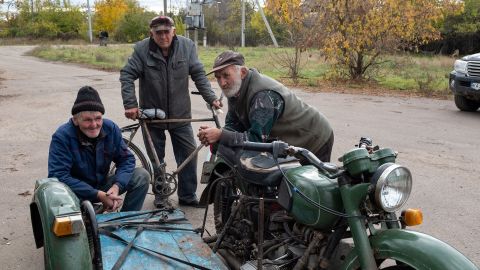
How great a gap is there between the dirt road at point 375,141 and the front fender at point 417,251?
2062 mm

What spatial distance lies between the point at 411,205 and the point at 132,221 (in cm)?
299

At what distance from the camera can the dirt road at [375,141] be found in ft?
15.8

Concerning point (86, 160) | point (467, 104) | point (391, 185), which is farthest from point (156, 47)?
point (467, 104)

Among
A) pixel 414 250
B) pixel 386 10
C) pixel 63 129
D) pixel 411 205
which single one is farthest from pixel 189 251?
pixel 386 10

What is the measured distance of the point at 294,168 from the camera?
2.97 metres

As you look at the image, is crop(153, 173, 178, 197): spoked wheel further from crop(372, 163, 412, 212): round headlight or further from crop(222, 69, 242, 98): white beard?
crop(372, 163, 412, 212): round headlight

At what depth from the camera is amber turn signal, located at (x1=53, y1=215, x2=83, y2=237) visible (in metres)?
2.80

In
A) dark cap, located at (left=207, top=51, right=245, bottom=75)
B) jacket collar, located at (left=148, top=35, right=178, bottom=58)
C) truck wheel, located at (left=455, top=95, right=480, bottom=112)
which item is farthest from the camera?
truck wheel, located at (left=455, top=95, right=480, bottom=112)

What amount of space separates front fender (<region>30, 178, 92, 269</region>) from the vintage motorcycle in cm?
96

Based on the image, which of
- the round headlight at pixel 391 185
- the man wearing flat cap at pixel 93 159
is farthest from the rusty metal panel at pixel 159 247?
the round headlight at pixel 391 185

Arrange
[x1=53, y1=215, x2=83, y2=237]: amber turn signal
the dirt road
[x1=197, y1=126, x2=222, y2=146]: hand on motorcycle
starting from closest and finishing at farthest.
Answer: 1. [x1=53, y1=215, x2=83, y2=237]: amber turn signal
2. [x1=197, y1=126, x2=222, y2=146]: hand on motorcycle
3. the dirt road

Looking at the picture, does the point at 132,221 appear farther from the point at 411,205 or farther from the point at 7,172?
the point at 7,172

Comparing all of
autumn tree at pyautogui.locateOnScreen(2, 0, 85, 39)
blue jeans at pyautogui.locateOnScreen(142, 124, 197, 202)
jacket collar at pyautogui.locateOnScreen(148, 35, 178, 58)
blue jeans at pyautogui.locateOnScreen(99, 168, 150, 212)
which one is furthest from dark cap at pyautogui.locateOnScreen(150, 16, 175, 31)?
autumn tree at pyautogui.locateOnScreen(2, 0, 85, 39)

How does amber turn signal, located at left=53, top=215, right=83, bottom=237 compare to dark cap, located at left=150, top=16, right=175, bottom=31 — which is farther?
dark cap, located at left=150, top=16, right=175, bottom=31
